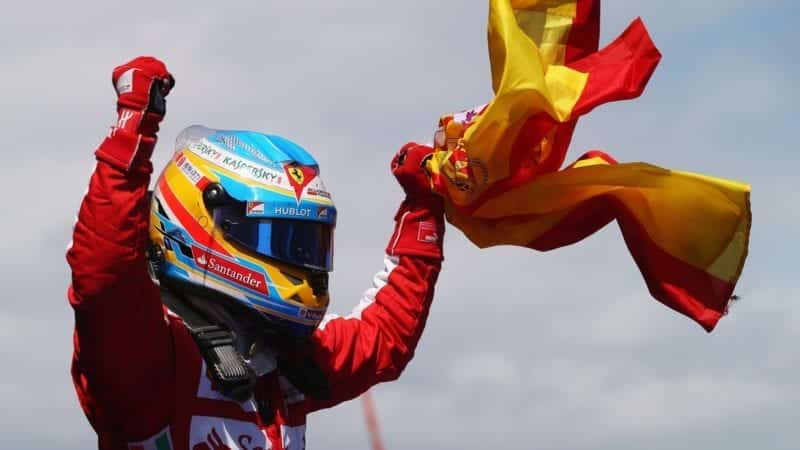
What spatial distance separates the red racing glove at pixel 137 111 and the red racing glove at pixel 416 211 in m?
2.36

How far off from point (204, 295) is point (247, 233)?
36 cm

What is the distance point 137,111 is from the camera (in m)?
7.54

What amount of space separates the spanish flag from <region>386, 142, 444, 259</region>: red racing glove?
0.13m

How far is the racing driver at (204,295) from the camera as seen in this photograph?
741 cm

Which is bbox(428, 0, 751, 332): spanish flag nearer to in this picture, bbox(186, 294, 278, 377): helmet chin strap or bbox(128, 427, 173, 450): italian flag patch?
bbox(186, 294, 278, 377): helmet chin strap

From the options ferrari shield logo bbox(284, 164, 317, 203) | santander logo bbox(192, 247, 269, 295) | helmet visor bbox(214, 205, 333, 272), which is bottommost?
santander logo bbox(192, 247, 269, 295)

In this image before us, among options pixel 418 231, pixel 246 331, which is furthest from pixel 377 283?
pixel 246 331

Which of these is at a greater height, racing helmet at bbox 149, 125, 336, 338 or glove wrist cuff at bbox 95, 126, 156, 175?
glove wrist cuff at bbox 95, 126, 156, 175

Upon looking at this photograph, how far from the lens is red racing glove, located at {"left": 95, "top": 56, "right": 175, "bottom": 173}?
739 cm

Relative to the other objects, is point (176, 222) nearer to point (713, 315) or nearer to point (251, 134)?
point (251, 134)

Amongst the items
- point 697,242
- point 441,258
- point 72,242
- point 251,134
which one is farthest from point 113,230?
point 697,242

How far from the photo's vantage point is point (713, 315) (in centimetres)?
954

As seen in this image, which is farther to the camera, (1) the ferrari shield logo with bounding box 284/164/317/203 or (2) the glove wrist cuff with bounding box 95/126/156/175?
(1) the ferrari shield logo with bounding box 284/164/317/203

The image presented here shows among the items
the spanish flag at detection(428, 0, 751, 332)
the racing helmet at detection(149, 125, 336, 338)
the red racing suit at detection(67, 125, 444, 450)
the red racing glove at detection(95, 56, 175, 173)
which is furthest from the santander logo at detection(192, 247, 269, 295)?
the spanish flag at detection(428, 0, 751, 332)
